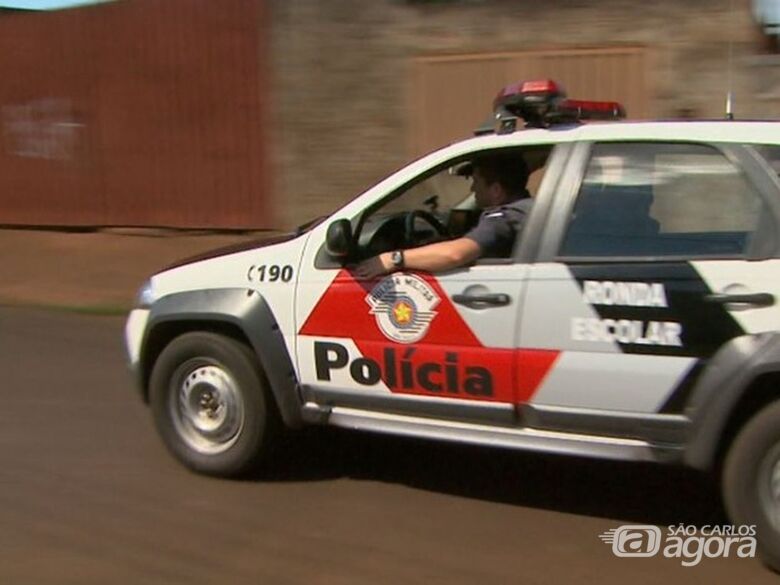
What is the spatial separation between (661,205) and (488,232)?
0.76 meters

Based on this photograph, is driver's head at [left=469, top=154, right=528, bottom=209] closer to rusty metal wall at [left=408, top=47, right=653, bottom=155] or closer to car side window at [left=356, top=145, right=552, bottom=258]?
car side window at [left=356, top=145, right=552, bottom=258]

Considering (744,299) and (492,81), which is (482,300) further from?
(492,81)

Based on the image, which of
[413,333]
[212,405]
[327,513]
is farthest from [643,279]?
[212,405]

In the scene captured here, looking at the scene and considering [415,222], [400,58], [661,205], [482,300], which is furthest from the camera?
[400,58]

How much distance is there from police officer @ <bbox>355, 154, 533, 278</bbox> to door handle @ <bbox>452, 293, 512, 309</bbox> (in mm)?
161

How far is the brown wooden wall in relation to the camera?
12508mm

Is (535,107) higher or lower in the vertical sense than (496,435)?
higher

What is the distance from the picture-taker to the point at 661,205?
447 centimetres

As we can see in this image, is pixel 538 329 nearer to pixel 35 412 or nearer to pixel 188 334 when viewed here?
pixel 188 334

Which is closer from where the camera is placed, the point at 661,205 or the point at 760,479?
the point at 760,479

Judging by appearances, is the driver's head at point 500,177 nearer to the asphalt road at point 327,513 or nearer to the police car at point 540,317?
the police car at point 540,317

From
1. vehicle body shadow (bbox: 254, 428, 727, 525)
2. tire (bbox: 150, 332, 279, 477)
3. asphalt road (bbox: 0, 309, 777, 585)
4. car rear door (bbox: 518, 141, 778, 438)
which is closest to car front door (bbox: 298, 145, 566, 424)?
car rear door (bbox: 518, 141, 778, 438)

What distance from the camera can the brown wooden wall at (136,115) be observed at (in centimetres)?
1251

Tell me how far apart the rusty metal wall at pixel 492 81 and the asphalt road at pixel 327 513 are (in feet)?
18.1
